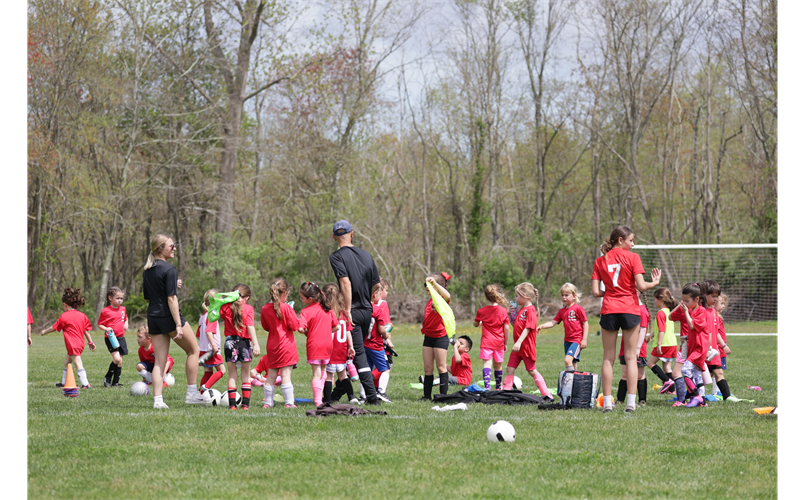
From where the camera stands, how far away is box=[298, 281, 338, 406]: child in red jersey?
8445mm

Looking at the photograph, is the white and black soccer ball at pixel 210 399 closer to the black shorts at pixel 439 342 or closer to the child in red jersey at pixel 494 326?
the black shorts at pixel 439 342

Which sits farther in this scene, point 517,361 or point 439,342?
point 517,361

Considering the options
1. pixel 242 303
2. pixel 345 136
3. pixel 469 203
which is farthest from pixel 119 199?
pixel 242 303

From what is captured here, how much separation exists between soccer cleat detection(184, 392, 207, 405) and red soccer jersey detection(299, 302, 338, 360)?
1608 millimetres

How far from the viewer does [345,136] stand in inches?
1288

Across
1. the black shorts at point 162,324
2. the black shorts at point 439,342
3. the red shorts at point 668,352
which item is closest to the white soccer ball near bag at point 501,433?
the black shorts at point 439,342

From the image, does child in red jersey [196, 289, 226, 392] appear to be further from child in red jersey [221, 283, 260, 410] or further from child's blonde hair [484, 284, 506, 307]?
child's blonde hair [484, 284, 506, 307]

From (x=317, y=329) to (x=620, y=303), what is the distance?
11.7 feet

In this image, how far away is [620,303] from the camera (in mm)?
8039

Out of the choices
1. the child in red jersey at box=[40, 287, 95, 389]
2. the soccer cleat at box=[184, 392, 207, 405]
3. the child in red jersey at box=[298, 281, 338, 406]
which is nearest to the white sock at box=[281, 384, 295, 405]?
the child in red jersey at box=[298, 281, 338, 406]

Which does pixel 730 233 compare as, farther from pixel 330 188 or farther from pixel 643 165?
pixel 330 188

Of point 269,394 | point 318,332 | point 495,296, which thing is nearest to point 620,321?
point 495,296

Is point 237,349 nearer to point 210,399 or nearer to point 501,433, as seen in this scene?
point 210,399

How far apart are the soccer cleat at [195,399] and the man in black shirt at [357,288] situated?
2.22m
